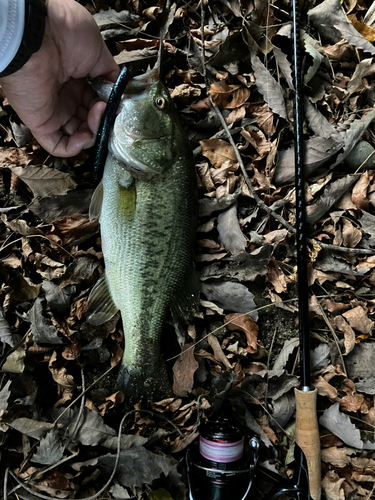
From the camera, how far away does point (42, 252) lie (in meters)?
2.03

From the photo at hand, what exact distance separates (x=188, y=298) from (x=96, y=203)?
2.24ft

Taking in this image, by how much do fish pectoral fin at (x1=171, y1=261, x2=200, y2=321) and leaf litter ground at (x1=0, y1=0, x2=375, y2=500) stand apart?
2.3 inches

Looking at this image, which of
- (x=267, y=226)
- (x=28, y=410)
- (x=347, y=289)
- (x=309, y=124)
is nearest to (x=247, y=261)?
(x=267, y=226)

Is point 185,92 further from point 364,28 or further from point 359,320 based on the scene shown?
point 359,320

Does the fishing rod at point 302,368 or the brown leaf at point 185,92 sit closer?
the fishing rod at point 302,368

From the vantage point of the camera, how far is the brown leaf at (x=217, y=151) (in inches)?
84.7

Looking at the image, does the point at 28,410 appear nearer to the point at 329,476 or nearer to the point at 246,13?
the point at 329,476

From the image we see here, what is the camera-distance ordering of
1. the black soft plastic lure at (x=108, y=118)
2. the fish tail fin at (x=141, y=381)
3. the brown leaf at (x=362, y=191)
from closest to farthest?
the black soft plastic lure at (x=108, y=118)
the fish tail fin at (x=141, y=381)
the brown leaf at (x=362, y=191)

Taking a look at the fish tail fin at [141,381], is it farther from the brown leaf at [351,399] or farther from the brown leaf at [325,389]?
the brown leaf at [351,399]

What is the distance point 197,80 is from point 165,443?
197 cm

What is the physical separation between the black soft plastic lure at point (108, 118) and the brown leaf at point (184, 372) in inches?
41.9

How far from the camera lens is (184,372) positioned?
79.4 inches

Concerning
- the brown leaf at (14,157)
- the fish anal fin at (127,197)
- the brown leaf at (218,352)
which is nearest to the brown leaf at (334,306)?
the brown leaf at (218,352)

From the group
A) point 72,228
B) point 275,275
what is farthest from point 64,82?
point 275,275
